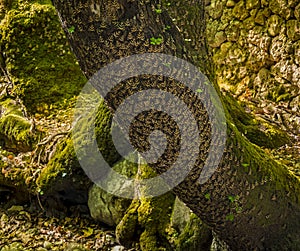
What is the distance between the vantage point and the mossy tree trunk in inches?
91.4

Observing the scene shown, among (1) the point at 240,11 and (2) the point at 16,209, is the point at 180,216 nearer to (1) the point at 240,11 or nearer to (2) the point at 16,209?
(2) the point at 16,209

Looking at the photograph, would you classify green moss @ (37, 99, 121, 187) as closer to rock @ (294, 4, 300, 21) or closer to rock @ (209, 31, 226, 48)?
rock @ (209, 31, 226, 48)

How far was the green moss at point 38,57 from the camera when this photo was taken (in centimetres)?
523

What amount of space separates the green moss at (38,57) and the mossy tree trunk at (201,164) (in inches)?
102

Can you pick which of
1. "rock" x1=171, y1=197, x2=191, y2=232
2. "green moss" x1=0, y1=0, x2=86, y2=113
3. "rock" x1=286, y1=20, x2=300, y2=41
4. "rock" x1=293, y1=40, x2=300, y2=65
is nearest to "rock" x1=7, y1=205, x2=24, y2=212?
"green moss" x1=0, y1=0, x2=86, y2=113

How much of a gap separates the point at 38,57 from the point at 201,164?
3.12 m

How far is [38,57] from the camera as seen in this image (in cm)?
537

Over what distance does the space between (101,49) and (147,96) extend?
0.35 m

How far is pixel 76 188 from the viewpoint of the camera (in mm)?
4566

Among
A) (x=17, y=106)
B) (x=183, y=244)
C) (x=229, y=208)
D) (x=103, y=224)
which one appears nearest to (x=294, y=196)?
(x=229, y=208)

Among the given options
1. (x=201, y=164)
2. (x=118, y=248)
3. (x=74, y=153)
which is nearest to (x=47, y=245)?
(x=118, y=248)

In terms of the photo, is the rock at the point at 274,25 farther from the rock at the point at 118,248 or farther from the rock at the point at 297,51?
the rock at the point at 118,248

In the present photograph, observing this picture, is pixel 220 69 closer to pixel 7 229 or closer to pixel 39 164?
pixel 39 164

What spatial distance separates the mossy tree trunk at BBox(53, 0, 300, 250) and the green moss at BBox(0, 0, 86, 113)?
259 centimetres
